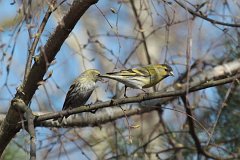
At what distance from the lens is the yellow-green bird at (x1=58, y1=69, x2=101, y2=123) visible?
419cm

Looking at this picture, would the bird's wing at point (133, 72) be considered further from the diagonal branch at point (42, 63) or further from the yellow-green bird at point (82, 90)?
the diagonal branch at point (42, 63)

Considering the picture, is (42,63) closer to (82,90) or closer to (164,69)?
(164,69)

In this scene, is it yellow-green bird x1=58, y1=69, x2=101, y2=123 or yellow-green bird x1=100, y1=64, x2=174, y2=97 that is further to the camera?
yellow-green bird x1=58, y1=69, x2=101, y2=123

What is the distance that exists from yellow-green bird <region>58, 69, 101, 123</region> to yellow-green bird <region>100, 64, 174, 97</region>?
0.47 m

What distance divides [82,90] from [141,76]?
2.21ft

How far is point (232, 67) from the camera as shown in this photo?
4.66 m

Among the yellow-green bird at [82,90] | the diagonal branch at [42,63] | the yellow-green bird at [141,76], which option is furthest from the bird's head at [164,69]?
the diagonal branch at [42,63]

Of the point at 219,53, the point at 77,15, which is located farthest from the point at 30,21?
the point at 219,53

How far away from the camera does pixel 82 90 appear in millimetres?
4266

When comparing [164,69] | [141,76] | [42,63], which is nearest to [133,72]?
[141,76]

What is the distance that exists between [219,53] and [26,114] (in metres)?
2.94

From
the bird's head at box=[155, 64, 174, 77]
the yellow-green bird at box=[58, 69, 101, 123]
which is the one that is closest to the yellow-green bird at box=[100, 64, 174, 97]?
the bird's head at box=[155, 64, 174, 77]

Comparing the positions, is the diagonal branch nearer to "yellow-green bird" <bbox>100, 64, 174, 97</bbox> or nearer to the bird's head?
"yellow-green bird" <bbox>100, 64, 174, 97</bbox>

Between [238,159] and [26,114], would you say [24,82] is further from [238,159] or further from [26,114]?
[238,159]
